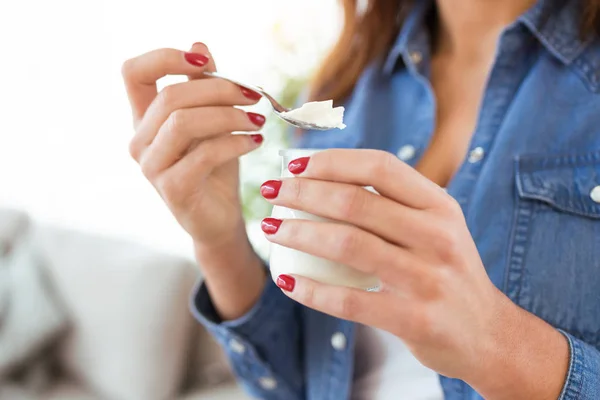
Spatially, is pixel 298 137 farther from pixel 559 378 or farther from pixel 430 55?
pixel 559 378

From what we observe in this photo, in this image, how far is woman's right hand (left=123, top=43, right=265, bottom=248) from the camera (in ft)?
2.63

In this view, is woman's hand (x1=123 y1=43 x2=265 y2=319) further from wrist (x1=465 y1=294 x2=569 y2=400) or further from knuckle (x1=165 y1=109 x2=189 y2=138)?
wrist (x1=465 y1=294 x2=569 y2=400)

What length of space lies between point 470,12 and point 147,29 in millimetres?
1420

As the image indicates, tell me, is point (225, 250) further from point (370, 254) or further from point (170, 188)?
point (370, 254)

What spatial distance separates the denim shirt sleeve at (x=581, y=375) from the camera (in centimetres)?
65

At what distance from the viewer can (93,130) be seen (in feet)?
7.31

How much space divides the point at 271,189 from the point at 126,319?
51.5 inches

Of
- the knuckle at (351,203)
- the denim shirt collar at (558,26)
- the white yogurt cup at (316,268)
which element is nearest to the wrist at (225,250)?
the white yogurt cup at (316,268)

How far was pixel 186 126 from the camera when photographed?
788mm

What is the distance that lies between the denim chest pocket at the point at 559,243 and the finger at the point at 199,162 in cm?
41

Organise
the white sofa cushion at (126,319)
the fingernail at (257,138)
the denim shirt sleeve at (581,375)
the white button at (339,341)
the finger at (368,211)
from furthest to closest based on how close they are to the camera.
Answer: the white sofa cushion at (126,319) → the white button at (339,341) → the fingernail at (257,138) → the denim shirt sleeve at (581,375) → the finger at (368,211)

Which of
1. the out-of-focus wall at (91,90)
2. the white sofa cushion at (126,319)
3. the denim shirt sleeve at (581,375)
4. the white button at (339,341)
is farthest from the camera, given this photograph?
the out-of-focus wall at (91,90)

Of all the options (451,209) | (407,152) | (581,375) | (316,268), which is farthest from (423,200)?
(407,152)

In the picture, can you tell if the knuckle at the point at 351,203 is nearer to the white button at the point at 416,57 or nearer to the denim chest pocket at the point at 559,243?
the denim chest pocket at the point at 559,243
